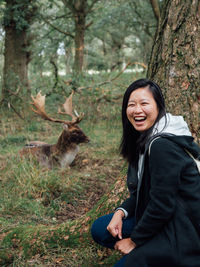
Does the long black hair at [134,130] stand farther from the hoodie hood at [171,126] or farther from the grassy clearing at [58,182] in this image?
the grassy clearing at [58,182]

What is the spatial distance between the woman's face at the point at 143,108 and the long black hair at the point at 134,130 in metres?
0.02

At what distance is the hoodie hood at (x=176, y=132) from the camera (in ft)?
5.81

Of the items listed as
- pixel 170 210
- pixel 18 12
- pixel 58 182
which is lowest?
pixel 58 182

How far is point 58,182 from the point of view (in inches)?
176

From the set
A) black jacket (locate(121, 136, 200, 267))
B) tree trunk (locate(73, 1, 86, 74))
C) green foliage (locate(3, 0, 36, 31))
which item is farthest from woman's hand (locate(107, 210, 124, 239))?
tree trunk (locate(73, 1, 86, 74))

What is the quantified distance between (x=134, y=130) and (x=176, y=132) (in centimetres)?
48

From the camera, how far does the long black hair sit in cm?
201

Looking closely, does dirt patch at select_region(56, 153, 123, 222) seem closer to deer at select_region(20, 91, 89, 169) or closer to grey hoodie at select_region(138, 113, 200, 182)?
deer at select_region(20, 91, 89, 169)

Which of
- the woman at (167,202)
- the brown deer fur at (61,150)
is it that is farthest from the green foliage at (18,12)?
the woman at (167,202)

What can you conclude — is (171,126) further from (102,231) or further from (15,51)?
(15,51)

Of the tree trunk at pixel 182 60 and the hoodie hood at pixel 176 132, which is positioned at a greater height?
the tree trunk at pixel 182 60

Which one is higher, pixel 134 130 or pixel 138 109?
pixel 138 109

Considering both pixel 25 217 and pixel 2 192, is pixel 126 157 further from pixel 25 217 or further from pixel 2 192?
pixel 2 192

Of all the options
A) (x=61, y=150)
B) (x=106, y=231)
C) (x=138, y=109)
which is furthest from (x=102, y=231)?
(x=61, y=150)
